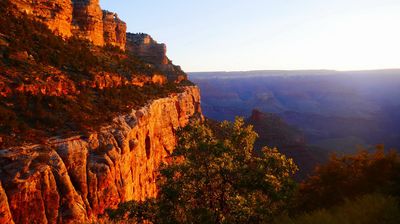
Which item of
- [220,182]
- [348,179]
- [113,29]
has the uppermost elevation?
[113,29]

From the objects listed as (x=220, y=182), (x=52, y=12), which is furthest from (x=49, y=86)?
(x=220, y=182)

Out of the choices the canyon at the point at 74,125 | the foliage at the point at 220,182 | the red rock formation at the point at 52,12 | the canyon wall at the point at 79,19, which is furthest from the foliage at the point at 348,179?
the red rock formation at the point at 52,12

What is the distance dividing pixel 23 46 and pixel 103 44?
82.2ft

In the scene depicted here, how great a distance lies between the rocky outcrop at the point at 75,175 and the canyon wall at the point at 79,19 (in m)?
15.7

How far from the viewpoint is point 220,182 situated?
642 inches

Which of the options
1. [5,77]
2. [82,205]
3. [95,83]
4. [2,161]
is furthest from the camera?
[95,83]

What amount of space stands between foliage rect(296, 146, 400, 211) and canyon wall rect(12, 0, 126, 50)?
35989 mm

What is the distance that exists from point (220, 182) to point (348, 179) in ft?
16.6

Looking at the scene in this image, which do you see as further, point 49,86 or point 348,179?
point 49,86

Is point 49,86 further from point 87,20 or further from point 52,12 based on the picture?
point 87,20

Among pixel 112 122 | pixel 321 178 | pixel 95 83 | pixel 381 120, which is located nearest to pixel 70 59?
pixel 95 83

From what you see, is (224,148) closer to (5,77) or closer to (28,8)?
(5,77)

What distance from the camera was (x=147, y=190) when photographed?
40000 mm

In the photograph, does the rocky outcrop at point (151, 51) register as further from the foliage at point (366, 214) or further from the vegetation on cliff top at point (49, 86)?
the foliage at point (366, 214)
